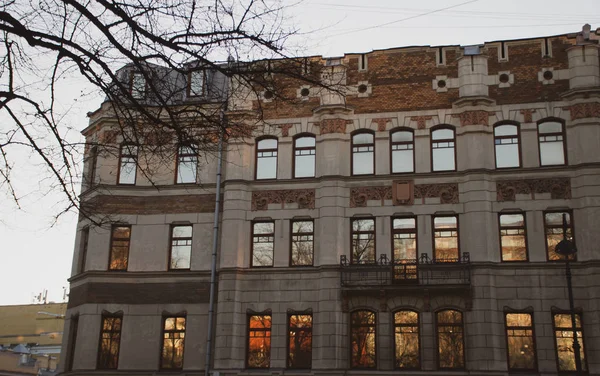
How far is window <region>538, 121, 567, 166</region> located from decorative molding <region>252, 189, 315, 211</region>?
908 centimetres

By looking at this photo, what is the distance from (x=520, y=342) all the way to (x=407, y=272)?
15.4 ft

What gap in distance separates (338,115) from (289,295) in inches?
295

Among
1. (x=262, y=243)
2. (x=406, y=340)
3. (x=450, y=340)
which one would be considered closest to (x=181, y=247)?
(x=262, y=243)

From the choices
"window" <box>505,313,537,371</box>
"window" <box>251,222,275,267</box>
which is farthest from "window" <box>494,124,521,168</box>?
"window" <box>251,222,275,267</box>

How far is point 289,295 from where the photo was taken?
91.7 feet

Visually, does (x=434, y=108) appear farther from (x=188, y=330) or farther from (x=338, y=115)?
(x=188, y=330)

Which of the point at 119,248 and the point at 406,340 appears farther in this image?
the point at 119,248

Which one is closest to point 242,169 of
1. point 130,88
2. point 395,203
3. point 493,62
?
point 395,203

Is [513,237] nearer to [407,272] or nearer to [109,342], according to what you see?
[407,272]

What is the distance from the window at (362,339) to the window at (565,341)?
649 cm

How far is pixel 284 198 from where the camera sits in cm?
2914

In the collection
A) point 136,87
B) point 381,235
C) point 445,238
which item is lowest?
point 136,87

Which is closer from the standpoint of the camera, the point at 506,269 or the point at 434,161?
the point at 506,269

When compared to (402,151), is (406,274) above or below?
below
